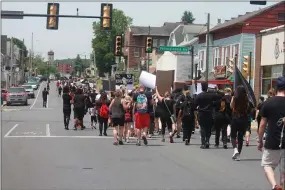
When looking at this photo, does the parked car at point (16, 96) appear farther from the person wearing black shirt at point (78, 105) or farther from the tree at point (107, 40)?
the tree at point (107, 40)

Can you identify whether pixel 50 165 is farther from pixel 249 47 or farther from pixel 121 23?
pixel 121 23

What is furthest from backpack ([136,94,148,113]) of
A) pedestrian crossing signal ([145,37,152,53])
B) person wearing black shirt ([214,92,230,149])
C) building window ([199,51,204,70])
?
building window ([199,51,204,70])

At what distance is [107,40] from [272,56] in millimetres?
80948

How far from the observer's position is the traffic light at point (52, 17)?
27.8 m

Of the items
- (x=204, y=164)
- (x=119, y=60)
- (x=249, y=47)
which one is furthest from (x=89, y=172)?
(x=119, y=60)

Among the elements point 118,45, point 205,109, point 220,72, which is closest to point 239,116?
point 205,109

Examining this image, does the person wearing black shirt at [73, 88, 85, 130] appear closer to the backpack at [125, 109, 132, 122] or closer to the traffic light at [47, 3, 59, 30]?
the traffic light at [47, 3, 59, 30]

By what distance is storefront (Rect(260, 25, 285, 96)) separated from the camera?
1347 inches

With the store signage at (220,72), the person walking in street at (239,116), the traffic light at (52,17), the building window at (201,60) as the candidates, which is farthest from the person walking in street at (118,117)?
the building window at (201,60)

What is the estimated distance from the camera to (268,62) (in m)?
36.8

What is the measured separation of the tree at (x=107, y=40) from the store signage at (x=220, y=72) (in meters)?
63.9

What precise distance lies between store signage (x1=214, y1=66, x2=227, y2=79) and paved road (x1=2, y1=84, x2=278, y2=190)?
29.3m

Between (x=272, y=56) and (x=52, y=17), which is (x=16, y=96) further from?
(x=52, y=17)

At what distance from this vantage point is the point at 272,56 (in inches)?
1414
